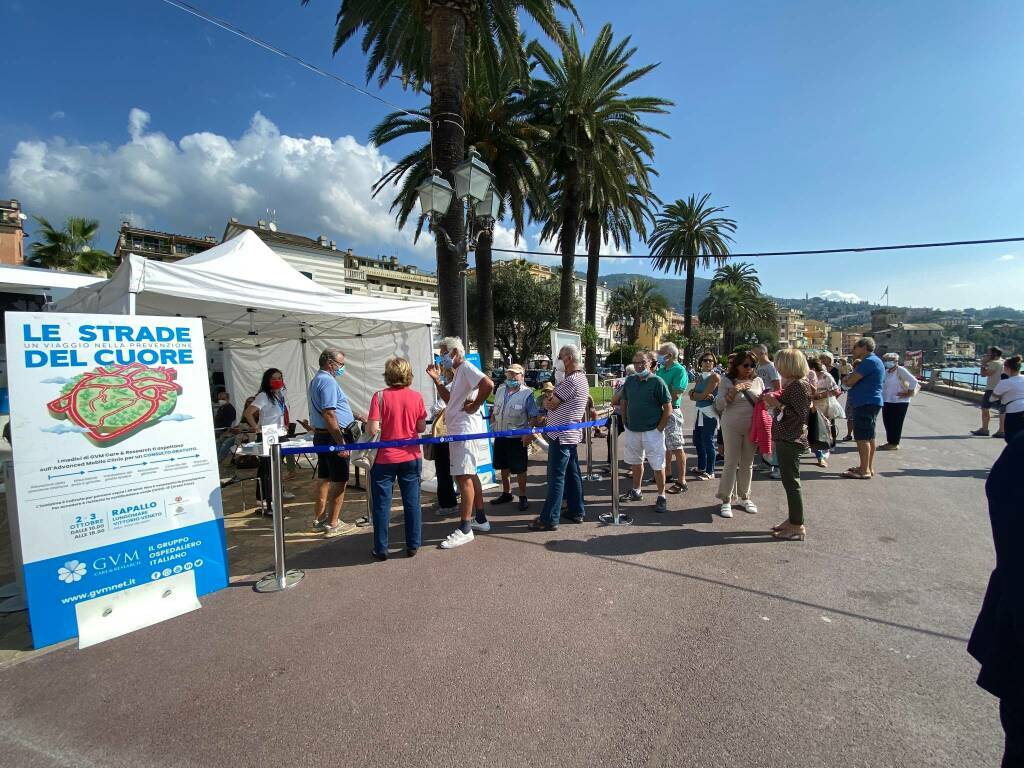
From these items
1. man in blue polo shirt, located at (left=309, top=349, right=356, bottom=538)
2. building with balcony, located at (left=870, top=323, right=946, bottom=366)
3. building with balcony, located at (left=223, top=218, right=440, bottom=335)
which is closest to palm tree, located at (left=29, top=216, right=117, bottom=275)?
building with balcony, located at (left=223, top=218, right=440, bottom=335)

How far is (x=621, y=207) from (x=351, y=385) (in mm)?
14219

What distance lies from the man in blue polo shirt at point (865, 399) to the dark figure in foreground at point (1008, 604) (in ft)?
20.7

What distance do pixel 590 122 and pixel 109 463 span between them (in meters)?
16.4

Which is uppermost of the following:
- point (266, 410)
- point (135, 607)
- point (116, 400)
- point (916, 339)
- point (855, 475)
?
point (116, 400)

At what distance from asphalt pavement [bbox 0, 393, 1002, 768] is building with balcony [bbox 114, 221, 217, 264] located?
51.1 meters

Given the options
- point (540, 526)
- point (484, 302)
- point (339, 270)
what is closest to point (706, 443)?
point (540, 526)

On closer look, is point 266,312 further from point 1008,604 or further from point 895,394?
point 895,394

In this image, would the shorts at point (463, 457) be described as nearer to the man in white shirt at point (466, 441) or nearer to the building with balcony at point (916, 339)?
the man in white shirt at point (466, 441)

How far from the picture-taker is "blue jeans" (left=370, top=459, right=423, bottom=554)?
4.20 meters

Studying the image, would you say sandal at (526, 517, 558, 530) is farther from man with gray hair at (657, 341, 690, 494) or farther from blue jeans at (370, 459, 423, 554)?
man with gray hair at (657, 341, 690, 494)

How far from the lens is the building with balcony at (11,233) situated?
3634 centimetres

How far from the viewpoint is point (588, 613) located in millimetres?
3271

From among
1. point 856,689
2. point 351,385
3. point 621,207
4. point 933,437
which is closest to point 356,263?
point 621,207

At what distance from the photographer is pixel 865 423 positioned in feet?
22.1
